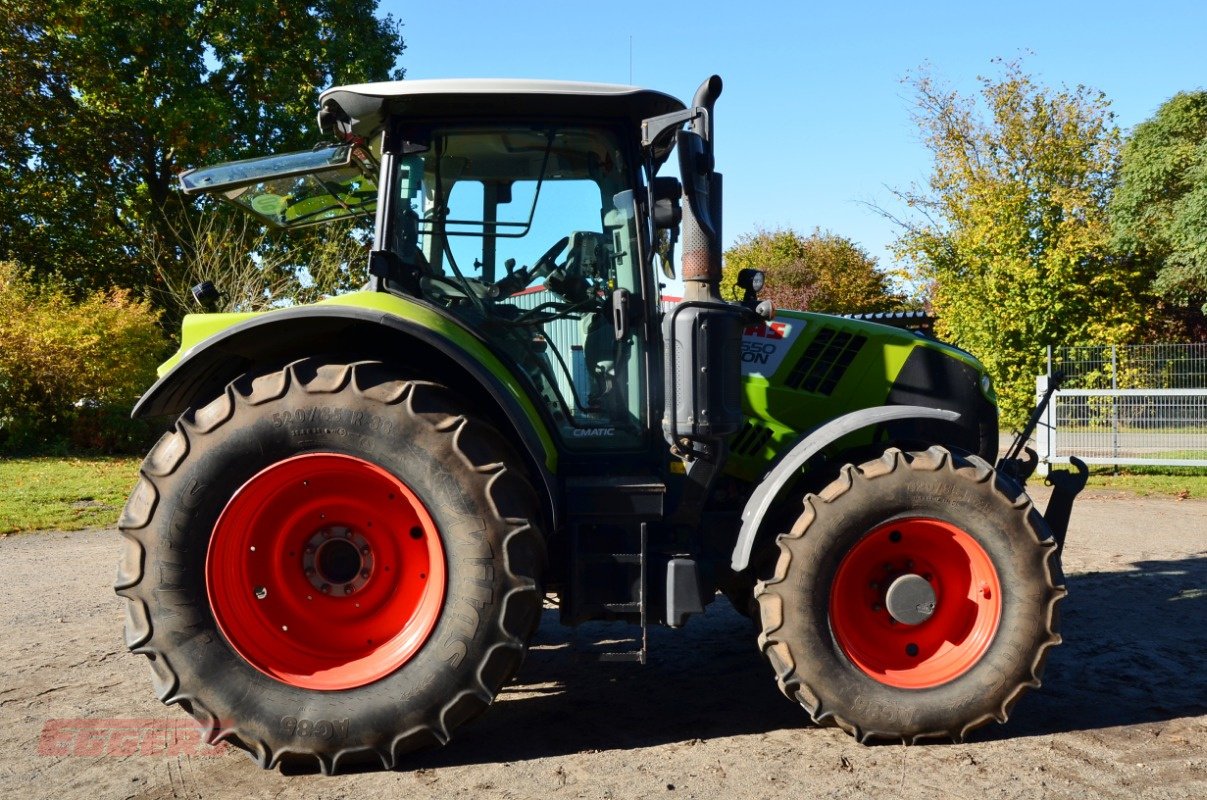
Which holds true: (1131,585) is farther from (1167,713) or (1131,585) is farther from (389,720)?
(389,720)

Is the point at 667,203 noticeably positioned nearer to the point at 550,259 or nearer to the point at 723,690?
the point at 550,259

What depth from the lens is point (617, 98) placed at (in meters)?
3.51

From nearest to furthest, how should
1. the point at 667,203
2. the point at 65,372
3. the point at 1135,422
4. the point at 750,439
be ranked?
the point at 667,203 → the point at 750,439 → the point at 1135,422 → the point at 65,372

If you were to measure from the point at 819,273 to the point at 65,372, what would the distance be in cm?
2654

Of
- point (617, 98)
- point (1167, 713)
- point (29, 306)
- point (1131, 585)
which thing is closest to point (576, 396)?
point (617, 98)

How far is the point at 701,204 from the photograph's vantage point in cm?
330

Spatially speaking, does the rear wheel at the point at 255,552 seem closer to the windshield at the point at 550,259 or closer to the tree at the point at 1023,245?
the windshield at the point at 550,259

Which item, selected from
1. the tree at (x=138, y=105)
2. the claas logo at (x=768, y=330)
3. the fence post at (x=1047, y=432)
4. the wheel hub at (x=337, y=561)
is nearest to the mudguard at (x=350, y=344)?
the wheel hub at (x=337, y=561)

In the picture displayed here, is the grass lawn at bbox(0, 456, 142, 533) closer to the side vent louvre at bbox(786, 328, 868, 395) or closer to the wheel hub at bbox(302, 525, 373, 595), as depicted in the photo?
the wheel hub at bbox(302, 525, 373, 595)

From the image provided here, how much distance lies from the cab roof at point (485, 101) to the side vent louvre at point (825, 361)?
1.29 metres

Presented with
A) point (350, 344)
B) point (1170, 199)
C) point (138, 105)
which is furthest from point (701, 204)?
point (1170, 199)

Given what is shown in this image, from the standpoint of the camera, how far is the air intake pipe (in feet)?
10.7

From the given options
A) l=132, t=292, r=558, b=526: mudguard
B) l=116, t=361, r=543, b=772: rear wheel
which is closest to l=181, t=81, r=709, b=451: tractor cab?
l=132, t=292, r=558, b=526: mudguard

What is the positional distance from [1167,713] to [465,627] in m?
2.81
